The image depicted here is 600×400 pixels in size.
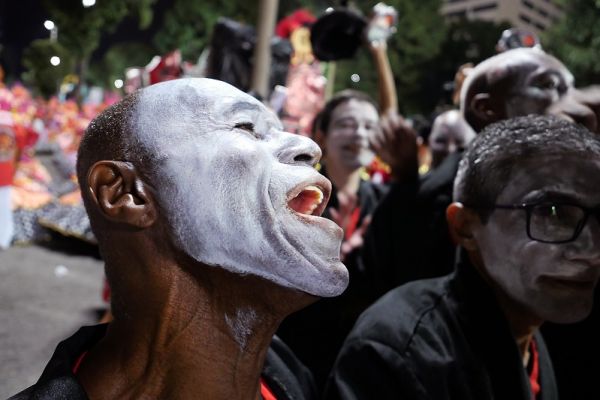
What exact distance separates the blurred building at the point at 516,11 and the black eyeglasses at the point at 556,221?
296 centimetres

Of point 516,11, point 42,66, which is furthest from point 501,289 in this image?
point 42,66

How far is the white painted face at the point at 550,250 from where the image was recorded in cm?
163

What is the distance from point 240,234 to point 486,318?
95cm

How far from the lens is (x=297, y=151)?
1254 mm

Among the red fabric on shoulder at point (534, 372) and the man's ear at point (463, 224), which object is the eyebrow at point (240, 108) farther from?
the red fabric on shoulder at point (534, 372)

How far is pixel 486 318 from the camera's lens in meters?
1.73

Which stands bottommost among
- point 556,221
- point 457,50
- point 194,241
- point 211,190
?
point 556,221

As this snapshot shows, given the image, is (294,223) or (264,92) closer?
(294,223)

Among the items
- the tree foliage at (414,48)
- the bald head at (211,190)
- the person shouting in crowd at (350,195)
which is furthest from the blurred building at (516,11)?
the bald head at (211,190)

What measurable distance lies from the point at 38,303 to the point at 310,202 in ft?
15.9

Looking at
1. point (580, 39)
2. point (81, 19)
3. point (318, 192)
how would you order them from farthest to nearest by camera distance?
point (580, 39)
point (81, 19)
point (318, 192)

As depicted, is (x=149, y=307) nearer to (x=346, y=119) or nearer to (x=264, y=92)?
(x=346, y=119)

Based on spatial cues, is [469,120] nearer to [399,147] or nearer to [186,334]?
[399,147]

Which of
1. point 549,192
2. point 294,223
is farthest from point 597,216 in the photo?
point 294,223
